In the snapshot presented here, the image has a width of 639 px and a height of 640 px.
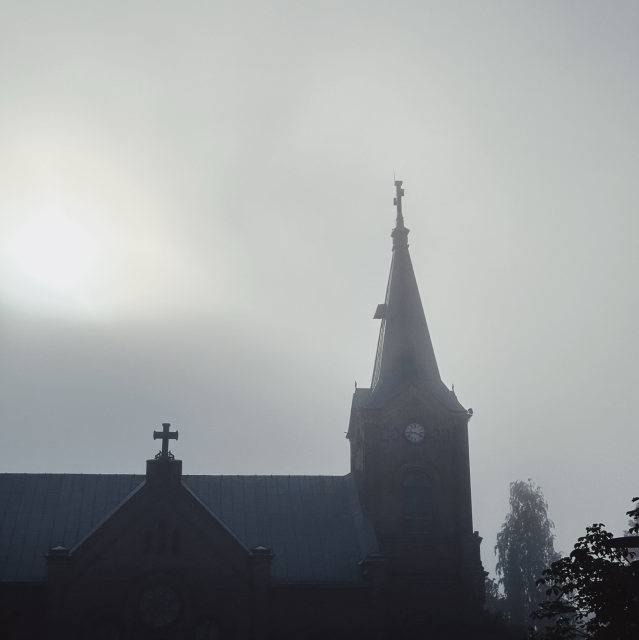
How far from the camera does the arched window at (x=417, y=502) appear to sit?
41.2 m

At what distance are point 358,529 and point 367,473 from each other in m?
2.89

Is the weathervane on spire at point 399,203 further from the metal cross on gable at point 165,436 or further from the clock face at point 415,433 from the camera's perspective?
the metal cross on gable at point 165,436

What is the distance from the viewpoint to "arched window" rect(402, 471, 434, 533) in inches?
1624

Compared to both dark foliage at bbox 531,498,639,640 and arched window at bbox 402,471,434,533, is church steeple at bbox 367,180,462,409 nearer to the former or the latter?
arched window at bbox 402,471,434,533

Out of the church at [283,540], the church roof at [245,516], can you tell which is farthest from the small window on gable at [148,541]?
the church roof at [245,516]

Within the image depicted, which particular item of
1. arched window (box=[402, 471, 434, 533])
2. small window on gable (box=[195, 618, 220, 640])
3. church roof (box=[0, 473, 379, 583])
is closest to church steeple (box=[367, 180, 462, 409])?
arched window (box=[402, 471, 434, 533])

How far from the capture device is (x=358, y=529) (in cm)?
4212

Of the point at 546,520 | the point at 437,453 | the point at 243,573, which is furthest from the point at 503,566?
the point at 243,573

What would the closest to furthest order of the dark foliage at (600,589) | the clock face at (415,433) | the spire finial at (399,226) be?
the dark foliage at (600,589) < the clock face at (415,433) < the spire finial at (399,226)

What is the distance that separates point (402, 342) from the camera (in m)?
44.4

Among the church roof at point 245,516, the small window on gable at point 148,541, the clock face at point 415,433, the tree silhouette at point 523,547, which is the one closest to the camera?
the small window on gable at point 148,541

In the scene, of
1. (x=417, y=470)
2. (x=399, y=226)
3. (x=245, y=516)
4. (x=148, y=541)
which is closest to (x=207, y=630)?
(x=148, y=541)

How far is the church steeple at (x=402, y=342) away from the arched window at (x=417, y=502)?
3850 millimetres

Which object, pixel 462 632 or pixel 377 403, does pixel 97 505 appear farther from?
pixel 462 632
